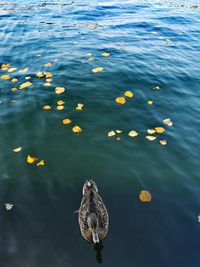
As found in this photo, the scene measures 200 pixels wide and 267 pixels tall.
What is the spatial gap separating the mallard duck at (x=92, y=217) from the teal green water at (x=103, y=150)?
0.29 meters

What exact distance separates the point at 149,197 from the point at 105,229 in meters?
1.58

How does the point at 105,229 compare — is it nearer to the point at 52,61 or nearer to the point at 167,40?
the point at 52,61

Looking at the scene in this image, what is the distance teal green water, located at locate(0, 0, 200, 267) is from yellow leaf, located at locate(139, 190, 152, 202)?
0.12 m

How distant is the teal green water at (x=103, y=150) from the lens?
6.47 meters

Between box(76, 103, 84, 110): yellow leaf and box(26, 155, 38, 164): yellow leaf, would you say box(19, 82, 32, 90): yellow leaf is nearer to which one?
box(76, 103, 84, 110): yellow leaf

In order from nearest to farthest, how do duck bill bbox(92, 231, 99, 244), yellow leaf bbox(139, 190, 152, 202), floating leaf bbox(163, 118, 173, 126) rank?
duck bill bbox(92, 231, 99, 244) < yellow leaf bbox(139, 190, 152, 202) < floating leaf bbox(163, 118, 173, 126)

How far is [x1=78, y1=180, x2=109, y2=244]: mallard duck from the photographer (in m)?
6.16

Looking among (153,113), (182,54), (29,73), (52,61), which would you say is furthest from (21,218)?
(182,54)

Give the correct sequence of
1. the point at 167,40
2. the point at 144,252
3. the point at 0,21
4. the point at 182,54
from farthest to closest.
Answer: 1. the point at 0,21
2. the point at 167,40
3. the point at 182,54
4. the point at 144,252

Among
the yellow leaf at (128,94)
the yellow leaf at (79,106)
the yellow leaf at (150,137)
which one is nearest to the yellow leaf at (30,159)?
the yellow leaf at (79,106)

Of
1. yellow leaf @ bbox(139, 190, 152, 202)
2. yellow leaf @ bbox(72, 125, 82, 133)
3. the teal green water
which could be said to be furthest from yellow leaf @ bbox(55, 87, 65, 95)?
yellow leaf @ bbox(139, 190, 152, 202)

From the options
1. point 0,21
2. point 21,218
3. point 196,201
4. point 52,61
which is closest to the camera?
point 21,218

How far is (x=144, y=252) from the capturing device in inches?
250

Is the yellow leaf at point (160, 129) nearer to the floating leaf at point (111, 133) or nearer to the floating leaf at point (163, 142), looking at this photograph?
the floating leaf at point (163, 142)
